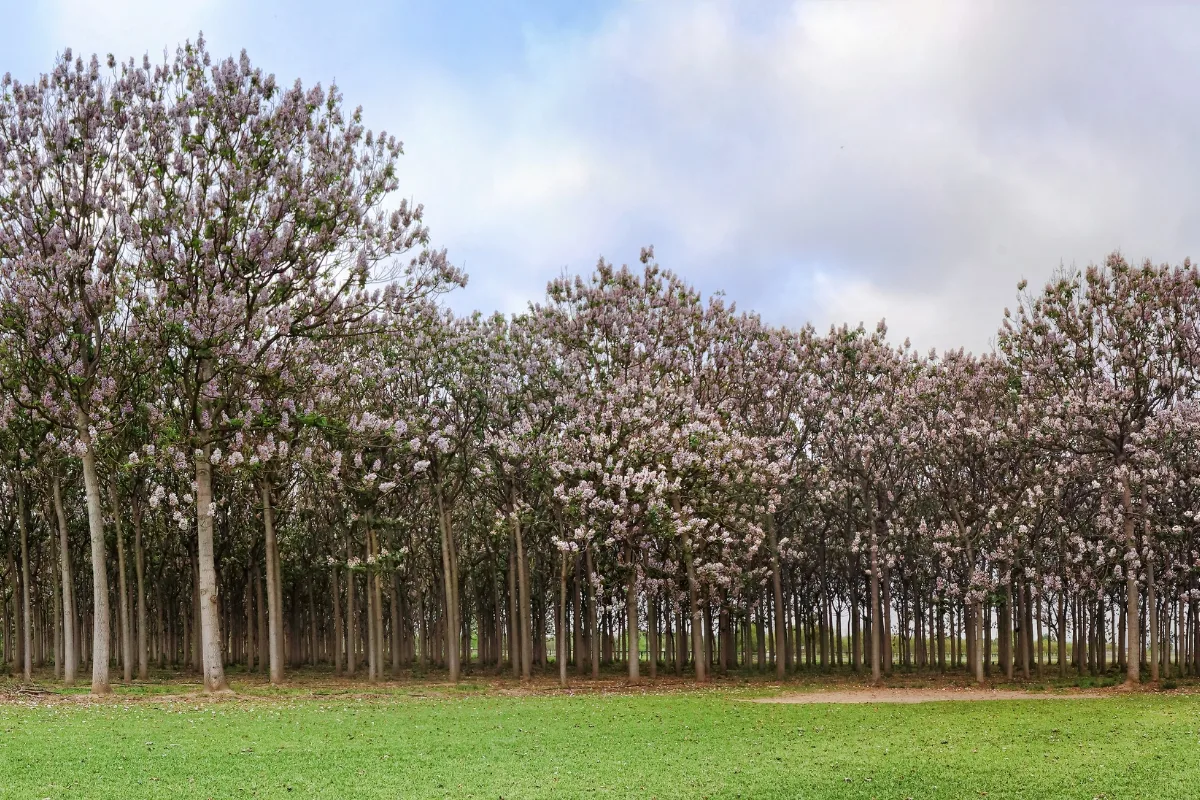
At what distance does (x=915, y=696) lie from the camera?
1156 inches

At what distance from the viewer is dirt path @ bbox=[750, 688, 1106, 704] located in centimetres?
2762

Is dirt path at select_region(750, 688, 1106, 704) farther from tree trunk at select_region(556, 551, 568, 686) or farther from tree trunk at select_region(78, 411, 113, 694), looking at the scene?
tree trunk at select_region(78, 411, 113, 694)

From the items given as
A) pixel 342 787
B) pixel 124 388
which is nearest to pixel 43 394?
pixel 124 388

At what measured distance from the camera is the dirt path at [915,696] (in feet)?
90.6

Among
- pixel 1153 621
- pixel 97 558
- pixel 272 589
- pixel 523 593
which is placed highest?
pixel 97 558

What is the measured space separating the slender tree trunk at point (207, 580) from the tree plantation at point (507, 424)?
8 centimetres

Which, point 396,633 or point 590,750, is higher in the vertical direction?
point 590,750

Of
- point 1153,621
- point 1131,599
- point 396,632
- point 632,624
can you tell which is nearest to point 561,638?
point 632,624

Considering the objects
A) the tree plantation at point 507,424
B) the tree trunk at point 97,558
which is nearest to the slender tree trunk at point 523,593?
the tree plantation at point 507,424

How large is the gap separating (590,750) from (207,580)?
13.2 meters

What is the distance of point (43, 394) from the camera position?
86.0ft

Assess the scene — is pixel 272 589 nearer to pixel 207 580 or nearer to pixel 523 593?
pixel 207 580

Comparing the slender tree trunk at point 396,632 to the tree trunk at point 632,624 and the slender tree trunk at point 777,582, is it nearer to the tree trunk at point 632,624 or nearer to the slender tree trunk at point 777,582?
the tree trunk at point 632,624

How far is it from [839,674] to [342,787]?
96.9 feet
